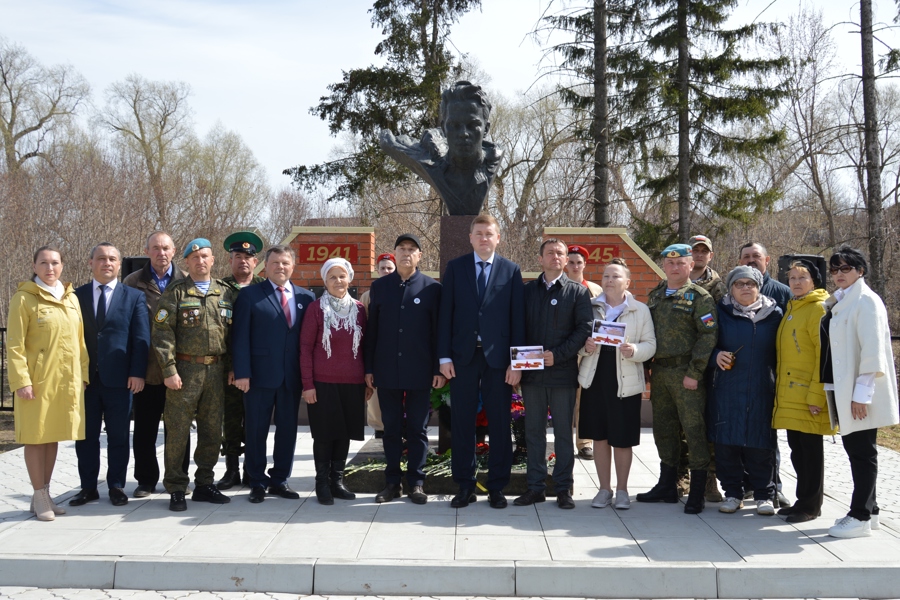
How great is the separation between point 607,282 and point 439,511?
6.65 feet

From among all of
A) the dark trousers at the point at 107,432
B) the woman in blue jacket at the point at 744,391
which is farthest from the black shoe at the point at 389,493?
the woman in blue jacket at the point at 744,391

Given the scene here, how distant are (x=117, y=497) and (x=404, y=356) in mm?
2314

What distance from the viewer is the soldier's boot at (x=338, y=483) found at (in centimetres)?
553

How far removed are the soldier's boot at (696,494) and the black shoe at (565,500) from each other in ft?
2.64

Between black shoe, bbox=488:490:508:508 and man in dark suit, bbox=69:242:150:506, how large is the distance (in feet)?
8.64

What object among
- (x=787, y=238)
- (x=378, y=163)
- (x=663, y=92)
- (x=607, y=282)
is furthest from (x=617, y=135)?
(x=787, y=238)

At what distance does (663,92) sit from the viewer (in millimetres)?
15305

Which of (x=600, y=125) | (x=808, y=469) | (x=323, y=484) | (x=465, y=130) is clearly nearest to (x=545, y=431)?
(x=323, y=484)

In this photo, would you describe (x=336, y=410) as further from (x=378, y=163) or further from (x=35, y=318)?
(x=378, y=163)

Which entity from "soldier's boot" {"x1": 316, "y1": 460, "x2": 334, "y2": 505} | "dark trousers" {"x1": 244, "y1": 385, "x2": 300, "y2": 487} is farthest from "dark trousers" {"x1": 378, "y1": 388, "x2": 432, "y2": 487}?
"dark trousers" {"x1": 244, "y1": 385, "x2": 300, "y2": 487}

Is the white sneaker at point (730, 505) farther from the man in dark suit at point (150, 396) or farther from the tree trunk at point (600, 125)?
the tree trunk at point (600, 125)

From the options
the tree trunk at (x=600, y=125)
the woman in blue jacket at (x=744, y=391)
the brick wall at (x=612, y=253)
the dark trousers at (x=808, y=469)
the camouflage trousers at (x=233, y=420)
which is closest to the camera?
the dark trousers at (x=808, y=469)

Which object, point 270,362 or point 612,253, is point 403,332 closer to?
point 270,362

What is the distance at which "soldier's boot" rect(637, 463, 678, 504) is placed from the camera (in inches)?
217
